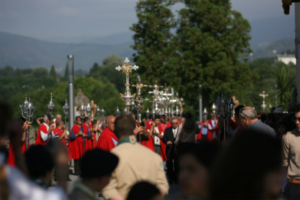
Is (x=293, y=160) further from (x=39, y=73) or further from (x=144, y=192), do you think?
(x=39, y=73)

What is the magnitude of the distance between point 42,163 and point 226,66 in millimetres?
38807

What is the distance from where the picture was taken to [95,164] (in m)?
3.40

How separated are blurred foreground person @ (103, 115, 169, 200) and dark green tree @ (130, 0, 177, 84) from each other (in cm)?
3983

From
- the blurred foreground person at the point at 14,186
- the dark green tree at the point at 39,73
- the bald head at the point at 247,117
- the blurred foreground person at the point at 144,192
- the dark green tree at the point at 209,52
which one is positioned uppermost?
the dark green tree at the point at 39,73

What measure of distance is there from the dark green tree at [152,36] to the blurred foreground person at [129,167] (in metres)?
39.8

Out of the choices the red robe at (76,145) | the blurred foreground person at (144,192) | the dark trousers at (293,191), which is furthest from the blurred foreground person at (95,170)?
the red robe at (76,145)

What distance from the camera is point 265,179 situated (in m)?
1.90

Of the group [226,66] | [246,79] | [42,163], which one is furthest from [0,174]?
[246,79]

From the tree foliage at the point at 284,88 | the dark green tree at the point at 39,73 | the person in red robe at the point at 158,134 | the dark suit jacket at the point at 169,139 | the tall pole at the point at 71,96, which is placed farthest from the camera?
the dark green tree at the point at 39,73

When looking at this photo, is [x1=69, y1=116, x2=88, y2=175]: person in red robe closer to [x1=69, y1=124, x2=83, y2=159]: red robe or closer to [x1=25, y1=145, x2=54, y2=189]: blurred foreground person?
[x1=69, y1=124, x2=83, y2=159]: red robe

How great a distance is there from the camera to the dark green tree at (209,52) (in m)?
41.2

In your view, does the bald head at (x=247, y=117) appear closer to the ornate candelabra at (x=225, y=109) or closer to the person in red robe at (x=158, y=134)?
the ornate candelabra at (x=225, y=109)

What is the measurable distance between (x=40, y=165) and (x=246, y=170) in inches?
60.8

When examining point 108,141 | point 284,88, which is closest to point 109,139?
point 108,141
